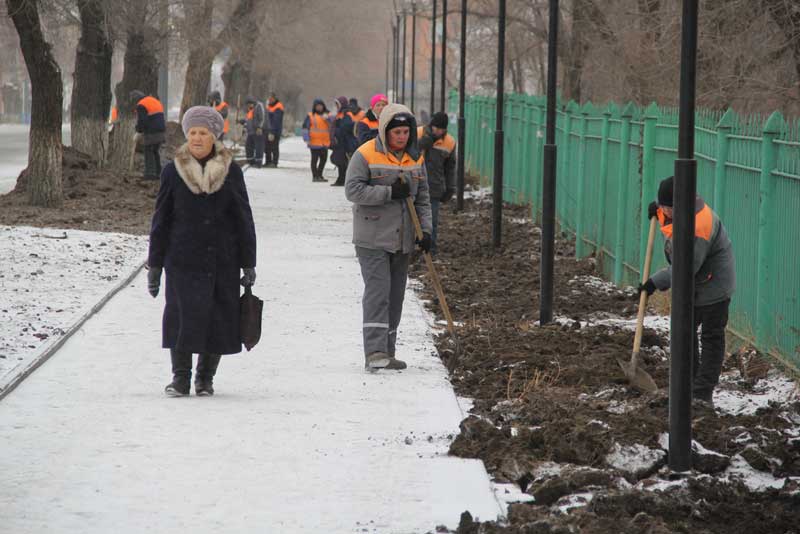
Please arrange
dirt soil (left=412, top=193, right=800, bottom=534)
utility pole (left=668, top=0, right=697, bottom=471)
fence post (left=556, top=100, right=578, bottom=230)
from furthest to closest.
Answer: fence post (left=556, top=100, right=578, bottom=230), utility pole (left=668, top=0, right=697, bottom=471), dirt soil (left=412, top=193, right=800, bottom=534)

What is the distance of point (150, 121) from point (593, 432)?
813 inches

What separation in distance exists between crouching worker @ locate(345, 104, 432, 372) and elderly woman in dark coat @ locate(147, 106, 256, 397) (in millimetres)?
1179

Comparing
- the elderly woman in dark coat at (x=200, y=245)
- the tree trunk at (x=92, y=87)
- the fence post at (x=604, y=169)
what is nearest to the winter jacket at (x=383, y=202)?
the elderly woman in dark coat at (x=200, y=245)

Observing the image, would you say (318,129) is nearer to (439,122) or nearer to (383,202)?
(439,122)

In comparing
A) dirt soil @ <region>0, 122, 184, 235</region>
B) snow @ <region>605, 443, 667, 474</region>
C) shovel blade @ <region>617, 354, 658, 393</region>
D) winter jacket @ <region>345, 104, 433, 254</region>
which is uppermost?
winter jacket @ <region>345, 104, 433, 254</region>

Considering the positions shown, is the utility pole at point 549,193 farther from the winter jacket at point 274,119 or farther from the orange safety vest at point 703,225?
the winter jacket at point 274,119

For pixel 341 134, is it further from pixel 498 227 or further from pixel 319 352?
pixel 319 352

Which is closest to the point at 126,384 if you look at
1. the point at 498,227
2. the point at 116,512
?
the point at 116,512

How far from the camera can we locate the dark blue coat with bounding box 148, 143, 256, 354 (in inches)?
317

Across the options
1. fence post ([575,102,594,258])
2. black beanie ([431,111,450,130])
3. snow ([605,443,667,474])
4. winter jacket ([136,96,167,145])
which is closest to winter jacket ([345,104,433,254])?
snow ([605,443,667,474])

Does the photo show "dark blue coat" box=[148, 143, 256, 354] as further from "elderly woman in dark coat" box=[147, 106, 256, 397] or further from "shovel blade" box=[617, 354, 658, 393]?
"shovel blade" box=[617, 354, 658, 393]

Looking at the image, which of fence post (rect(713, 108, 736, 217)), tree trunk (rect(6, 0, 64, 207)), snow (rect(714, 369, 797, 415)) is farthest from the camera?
tree trunk (rect(6, 0, 64, 207))

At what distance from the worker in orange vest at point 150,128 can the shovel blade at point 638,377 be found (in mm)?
18749

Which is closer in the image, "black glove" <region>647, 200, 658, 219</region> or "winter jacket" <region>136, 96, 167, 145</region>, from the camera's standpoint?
"black glove" <region>647, 200, 658, 219</region>
